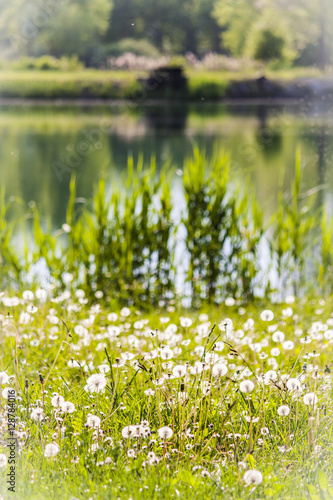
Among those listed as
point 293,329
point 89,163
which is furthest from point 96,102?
point 293,329

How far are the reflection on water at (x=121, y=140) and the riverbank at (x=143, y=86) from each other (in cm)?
17

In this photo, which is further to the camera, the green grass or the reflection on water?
the reflection on water

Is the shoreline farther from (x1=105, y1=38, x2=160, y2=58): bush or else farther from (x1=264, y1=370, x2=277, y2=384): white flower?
(x1=264, y1=370, x2=277, y2=384): white flower

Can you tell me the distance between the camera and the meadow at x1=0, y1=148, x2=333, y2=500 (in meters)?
1.73

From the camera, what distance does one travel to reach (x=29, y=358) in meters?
2.69

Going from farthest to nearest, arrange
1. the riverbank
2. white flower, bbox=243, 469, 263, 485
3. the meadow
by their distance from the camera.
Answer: the riverbank, the meadow, white flower, bbox=243, 469, 263, 485

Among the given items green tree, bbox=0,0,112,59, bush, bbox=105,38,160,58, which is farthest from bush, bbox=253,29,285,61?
green tree, bbox=0,0,112,59

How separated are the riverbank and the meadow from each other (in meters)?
1.43

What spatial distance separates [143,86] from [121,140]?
619mm

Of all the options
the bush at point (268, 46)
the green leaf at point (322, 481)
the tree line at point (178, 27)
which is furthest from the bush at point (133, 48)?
the green leaf at point (322, 481)

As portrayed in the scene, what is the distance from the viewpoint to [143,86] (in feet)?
19.3

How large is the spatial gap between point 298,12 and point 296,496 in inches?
188

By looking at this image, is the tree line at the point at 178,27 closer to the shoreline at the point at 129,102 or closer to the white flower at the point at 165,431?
the shoreline at the point at 129,102

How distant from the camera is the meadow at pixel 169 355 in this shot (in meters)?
1.73
